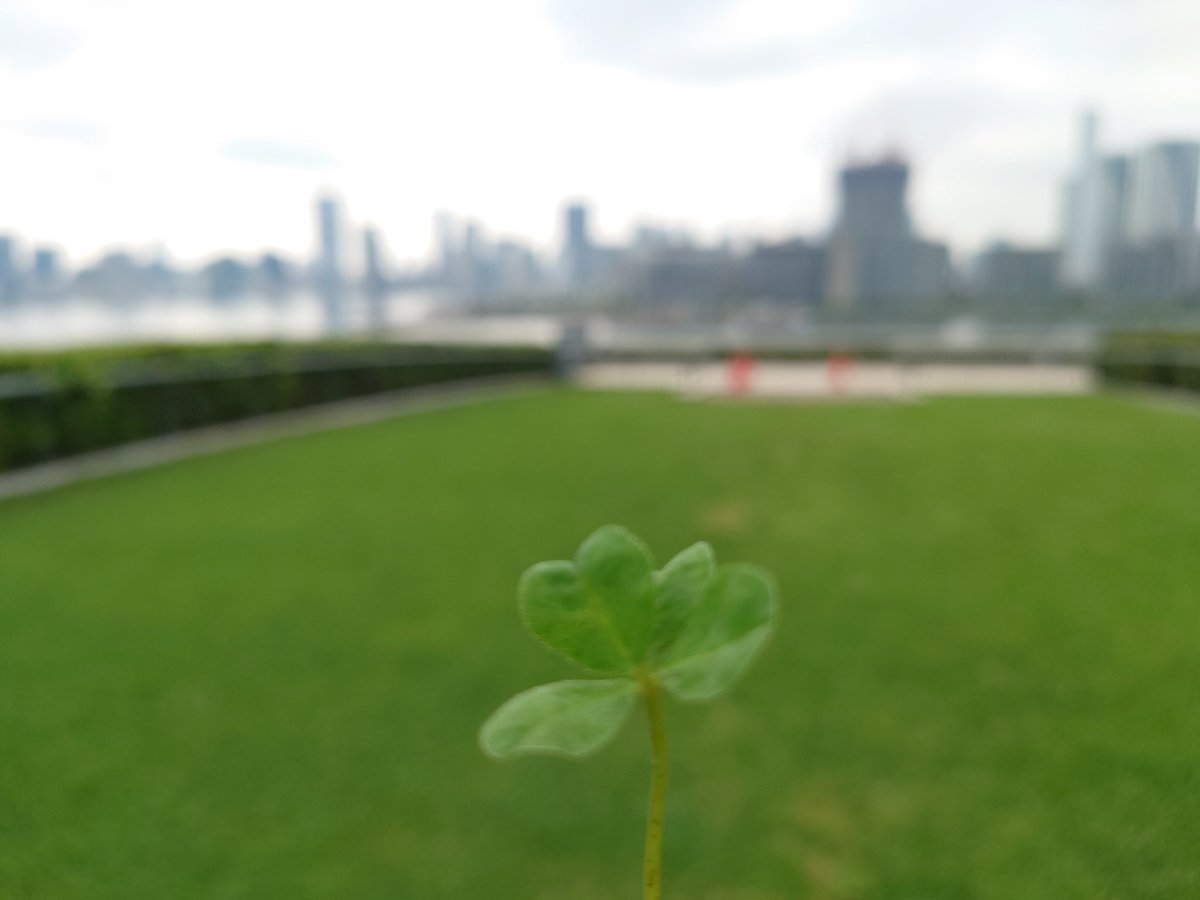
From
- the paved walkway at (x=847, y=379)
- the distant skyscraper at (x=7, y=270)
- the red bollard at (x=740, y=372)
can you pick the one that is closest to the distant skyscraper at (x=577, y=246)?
the paved walkway at (x=847, y=379)

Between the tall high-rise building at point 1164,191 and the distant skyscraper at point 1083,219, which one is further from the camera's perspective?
the distant skyscraper at point 1083,219

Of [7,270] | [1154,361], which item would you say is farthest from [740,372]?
[7,270]

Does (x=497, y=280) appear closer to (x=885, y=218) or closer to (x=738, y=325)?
(x=738, y=325)

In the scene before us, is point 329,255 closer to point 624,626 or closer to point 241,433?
point 241,433

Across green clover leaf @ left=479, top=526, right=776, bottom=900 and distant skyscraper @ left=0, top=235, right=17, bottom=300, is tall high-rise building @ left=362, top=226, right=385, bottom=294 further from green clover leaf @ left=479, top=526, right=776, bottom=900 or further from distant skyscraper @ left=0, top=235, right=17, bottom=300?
green clover leaf @ left=479, top=526, right=776, bottom=900

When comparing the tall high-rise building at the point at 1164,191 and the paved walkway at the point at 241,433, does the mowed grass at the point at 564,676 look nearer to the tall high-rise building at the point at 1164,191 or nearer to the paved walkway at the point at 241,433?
the paved walkway at the point at 241,433
